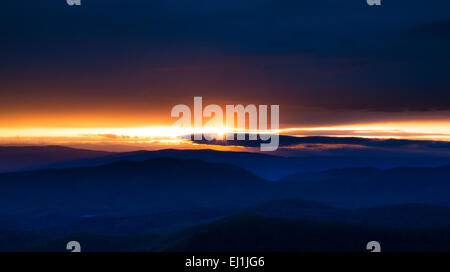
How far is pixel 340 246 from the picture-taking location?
6188 centimetres

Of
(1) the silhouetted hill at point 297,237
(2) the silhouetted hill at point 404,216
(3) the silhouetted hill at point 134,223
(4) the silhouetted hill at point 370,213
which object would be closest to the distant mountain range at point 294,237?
(1) the silhouetted hill at point 297,237

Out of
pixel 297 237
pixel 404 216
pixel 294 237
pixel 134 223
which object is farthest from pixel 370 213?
pixel 294 237

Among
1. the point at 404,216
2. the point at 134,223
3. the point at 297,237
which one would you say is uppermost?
the point at 297,237

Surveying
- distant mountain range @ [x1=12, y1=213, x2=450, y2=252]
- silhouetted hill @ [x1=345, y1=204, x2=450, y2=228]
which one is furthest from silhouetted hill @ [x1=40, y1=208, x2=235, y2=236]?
distant mountain range @ [x1=12, y1=213, x2=450, y2=252]

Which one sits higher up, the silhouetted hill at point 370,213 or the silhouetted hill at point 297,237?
the silhouetted hill at point 297,237

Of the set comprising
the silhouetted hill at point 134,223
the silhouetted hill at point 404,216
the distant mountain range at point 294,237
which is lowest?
the silhouetted hill at point 134,223

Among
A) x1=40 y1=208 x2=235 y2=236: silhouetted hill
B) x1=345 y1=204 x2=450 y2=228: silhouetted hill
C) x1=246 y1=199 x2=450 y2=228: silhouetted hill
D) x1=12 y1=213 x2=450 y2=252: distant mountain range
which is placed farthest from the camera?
x1=40 y1=208 x2=235 y2=236: silhouetted hill

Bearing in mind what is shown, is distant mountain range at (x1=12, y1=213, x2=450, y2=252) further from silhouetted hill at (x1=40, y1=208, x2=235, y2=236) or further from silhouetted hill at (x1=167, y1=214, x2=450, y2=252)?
silhouetted hill at (x1=40, y1=208, x2=235, y2=236)

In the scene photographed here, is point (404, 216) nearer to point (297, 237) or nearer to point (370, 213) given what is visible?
point (370, 213)

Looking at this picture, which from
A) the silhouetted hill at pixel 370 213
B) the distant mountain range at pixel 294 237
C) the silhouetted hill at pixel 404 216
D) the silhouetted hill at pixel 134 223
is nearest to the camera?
the distant mountain range at pixel 294 237

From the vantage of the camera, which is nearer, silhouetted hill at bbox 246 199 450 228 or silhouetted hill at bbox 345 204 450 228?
silhouetted hill at bbox 345 204 450 228

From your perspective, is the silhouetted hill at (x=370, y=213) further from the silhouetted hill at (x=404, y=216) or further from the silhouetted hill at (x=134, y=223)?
the silhouetted hill at (x=134, y=223)
